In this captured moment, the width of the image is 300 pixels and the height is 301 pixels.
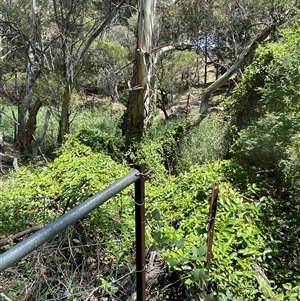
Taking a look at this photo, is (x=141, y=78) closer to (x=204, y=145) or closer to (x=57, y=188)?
(x=204, y=145)

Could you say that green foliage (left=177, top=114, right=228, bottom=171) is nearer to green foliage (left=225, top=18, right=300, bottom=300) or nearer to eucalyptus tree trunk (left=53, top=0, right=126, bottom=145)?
green foliage (left=225, top=18, right=300, bottom=300)

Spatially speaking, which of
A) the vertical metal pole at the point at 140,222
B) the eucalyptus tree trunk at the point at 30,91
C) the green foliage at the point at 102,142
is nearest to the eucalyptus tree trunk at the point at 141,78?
the green foliage at the point at 102,142

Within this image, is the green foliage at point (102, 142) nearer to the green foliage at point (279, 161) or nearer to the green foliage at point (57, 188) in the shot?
the green foliage at point (57, 188)

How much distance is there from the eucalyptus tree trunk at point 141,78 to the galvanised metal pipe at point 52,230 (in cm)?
517

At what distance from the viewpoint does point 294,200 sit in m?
3.31

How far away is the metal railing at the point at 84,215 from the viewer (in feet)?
2.55

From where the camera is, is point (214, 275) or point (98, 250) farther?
point (98, 250)

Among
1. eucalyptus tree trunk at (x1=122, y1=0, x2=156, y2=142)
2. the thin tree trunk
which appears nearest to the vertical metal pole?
eucalyptus tree trunk at (x1=122, y1=0, x2=156, y2=142)

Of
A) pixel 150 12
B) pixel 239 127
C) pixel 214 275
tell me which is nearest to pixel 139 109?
pixel 150 12

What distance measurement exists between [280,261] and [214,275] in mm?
861

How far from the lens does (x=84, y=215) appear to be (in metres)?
0.99

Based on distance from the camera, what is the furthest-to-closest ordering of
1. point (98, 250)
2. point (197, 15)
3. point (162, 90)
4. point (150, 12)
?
1. point (162, 90)
2. point (197, 15)
3. point (150, 12)
4. point (98, 250)

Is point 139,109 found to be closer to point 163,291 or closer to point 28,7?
point 163,291

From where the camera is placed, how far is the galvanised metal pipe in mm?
760
